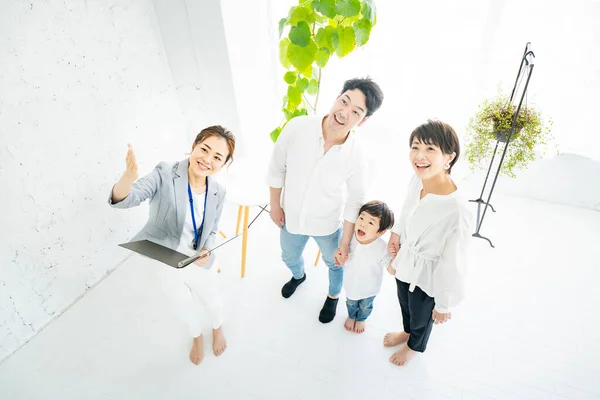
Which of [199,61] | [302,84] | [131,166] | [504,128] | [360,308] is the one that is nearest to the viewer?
[131,166]

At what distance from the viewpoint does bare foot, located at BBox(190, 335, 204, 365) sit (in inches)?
72.6

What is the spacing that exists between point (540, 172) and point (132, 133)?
3191 mm

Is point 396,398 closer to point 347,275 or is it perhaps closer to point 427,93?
point 347,275

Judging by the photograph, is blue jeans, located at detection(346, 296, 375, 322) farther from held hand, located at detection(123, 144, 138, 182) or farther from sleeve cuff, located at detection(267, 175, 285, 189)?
held hand, located at detection(123, 144, 138, 182)

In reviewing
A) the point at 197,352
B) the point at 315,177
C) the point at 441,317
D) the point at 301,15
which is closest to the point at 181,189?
the point at 315,177

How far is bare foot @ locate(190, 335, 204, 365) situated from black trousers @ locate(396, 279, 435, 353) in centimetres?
105

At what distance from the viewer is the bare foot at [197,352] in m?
1.84

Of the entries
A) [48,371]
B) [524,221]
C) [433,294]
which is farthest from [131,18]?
[524,221]

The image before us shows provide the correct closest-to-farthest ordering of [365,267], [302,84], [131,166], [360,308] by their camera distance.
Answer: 1. [131,166]
2. [365,267]
3. [360,308]
4. [302,84]

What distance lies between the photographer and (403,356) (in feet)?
6.06

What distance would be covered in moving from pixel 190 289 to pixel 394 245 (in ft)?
3.28

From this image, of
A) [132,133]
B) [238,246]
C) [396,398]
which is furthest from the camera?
[238,246]

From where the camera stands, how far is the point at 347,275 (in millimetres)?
1826

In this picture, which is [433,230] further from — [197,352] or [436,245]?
[197,352]
